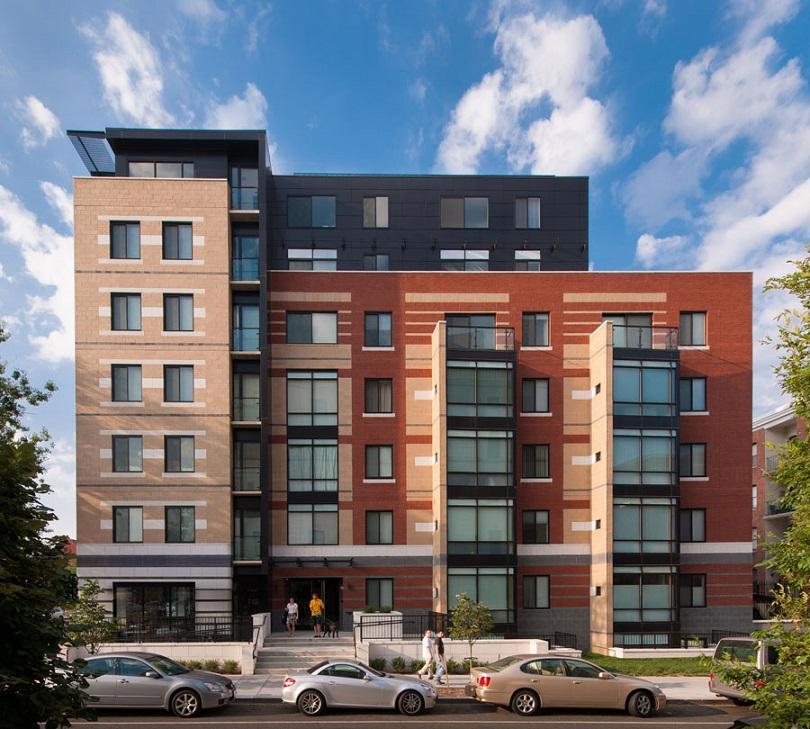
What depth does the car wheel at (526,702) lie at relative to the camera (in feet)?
60.3

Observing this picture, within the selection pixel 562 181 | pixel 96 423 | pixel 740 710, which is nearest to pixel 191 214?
pixel 96 423

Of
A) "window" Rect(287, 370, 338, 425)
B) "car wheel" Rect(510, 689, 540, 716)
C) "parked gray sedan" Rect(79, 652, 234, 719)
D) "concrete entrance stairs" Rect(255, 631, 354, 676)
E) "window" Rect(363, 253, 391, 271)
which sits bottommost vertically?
"concrete entrance stairs" Rect(255, 631, 354, 676)

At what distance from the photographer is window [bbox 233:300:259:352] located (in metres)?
30.2

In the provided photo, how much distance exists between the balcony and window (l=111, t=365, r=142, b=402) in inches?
508

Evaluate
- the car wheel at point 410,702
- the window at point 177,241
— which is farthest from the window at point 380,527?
the window at point 177,241

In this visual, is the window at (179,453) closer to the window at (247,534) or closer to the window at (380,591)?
the window at (247,534)

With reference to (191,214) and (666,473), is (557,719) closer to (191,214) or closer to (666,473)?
(666,473)

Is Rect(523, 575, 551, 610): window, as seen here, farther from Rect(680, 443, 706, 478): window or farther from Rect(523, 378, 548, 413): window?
Rect(680, 443, 706, 478): window

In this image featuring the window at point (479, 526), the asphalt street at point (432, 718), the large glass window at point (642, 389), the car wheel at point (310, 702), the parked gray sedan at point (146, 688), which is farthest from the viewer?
the large glass window at point (642, 389)

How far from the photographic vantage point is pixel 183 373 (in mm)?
29344

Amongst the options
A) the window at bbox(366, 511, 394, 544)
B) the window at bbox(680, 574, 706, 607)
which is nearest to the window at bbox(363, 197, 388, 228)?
the window at bbox(366, 511, 394, 544)

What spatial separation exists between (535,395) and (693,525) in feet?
28.4

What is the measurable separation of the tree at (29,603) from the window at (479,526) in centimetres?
2101

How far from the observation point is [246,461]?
2995 centimetres
